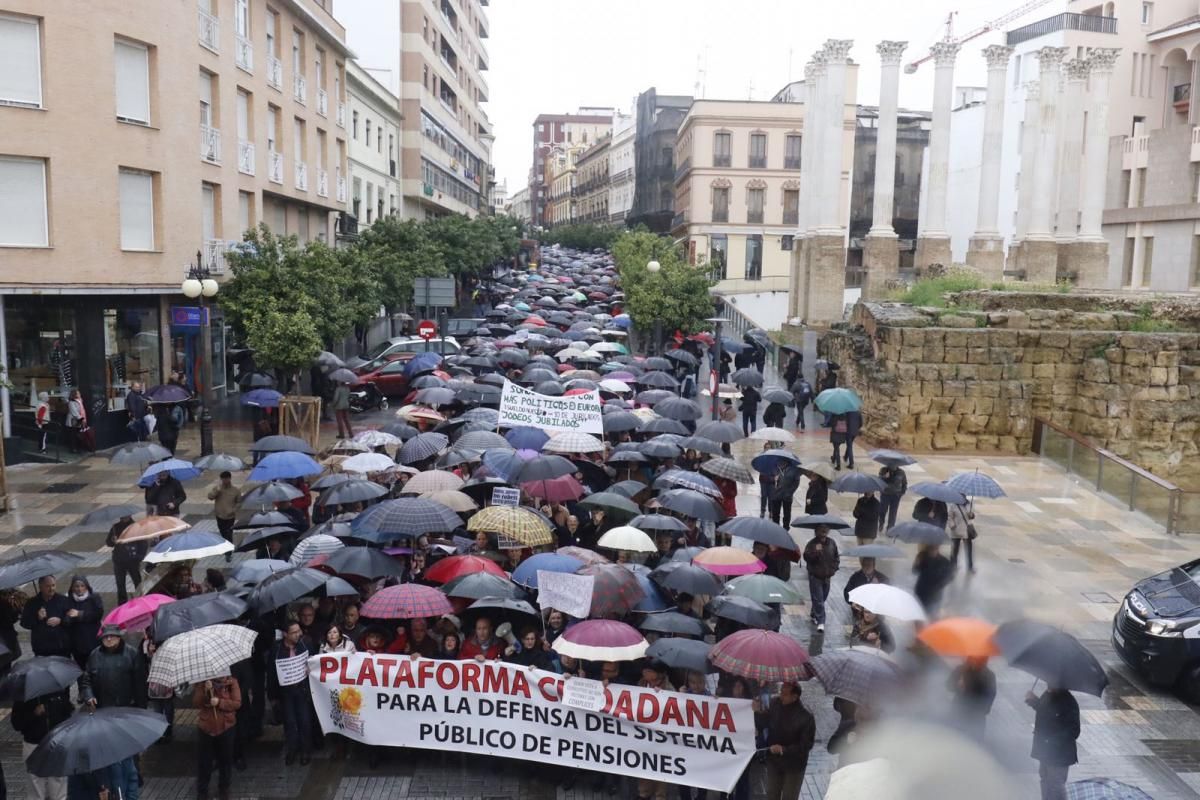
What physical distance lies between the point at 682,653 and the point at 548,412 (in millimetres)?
8527

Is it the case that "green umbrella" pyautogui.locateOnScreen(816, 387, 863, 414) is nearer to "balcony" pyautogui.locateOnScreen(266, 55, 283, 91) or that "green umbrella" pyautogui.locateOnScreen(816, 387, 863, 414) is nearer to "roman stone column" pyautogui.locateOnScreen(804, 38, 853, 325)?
"balcony" pyautogui.locateOnScreen(266, 55, 283, 91)

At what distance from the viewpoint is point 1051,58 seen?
1831 inches

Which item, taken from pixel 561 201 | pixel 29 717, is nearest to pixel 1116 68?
pixel 29 717

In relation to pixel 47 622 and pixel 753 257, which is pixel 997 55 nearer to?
pixel 753 257

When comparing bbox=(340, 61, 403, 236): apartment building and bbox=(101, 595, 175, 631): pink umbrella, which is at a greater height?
bbox=(340, 61, 403, 236): apartment building

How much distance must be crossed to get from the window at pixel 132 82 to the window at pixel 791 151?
55.1m

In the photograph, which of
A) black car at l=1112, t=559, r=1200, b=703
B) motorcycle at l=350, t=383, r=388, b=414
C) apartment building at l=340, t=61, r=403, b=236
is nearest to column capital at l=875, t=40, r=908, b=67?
apartment building at l=340, t=61, r=403, b=236

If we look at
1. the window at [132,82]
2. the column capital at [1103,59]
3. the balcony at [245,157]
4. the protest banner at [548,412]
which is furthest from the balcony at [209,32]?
the column capital at [1103,59]

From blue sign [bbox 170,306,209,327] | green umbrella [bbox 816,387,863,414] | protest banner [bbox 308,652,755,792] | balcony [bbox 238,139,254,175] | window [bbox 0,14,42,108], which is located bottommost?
protest banner [bbox 308,652,755,792]

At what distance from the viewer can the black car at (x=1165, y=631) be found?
1122 centimetres

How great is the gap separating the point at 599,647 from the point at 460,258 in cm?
4569

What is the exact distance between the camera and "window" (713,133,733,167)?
242ft

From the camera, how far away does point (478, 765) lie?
Answer: 959 centimetres

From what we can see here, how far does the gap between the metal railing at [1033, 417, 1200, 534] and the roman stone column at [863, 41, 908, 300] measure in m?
17.9
